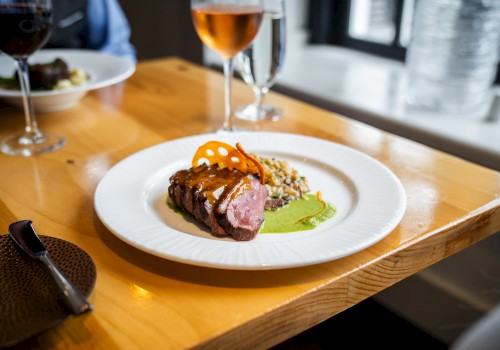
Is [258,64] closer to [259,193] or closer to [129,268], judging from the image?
[259,193]

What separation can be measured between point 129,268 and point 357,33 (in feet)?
7.75

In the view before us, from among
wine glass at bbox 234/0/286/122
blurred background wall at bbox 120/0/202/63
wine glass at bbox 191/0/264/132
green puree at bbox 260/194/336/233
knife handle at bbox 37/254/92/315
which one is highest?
wine glass at bbox 191/0/264/132

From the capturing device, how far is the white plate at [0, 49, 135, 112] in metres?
1.11

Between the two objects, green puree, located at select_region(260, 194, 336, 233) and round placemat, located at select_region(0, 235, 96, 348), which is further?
green puree, located at select_region(260, 194, 336, 233)

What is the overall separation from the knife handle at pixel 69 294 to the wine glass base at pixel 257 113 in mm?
696

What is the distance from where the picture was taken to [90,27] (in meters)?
2.41

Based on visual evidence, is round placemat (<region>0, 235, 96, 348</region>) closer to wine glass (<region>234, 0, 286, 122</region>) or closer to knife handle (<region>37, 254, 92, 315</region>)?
knife handle (<region>37, 254, 92, 315</region>)

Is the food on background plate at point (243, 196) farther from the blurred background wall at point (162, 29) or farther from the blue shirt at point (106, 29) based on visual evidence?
the blurred background wall at point (162, 29)

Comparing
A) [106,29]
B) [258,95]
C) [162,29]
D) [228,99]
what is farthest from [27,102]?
[162,29]

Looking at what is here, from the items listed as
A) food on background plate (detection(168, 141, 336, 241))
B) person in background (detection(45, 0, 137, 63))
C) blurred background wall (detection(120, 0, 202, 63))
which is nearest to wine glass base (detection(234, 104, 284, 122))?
food on background plate (detection(168, 141, 336, 241))

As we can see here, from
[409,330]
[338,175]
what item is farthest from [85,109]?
[409,330]

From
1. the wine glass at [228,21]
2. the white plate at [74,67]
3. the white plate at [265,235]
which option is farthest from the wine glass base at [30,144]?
the wine glass at [228,21]

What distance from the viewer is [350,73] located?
2.28 metres

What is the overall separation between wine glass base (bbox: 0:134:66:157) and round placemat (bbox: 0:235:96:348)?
38 cm
